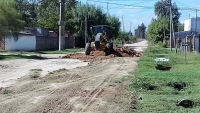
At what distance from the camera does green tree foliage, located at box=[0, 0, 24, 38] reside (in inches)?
1443

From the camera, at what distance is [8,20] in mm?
37531

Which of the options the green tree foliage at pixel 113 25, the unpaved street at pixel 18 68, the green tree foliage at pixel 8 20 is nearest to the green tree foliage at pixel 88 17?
the green tree foliage at pixel 113 25

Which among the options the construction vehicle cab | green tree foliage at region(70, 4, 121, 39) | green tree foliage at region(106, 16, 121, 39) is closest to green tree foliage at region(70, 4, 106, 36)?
green tree foliage at region(70, 4, 121, 39)

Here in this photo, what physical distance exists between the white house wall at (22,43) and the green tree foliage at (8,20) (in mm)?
14741

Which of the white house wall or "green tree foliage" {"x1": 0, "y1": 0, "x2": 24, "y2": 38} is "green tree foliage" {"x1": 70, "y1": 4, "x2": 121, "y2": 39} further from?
"green tree foliage" {"x1": 0, "y1": 0, "x2": 24, "y2": 38}

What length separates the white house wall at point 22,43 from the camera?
54.4 meters

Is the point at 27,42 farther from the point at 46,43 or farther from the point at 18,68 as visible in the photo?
the point at 18,68

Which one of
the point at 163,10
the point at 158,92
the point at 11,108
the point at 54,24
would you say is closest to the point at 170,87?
the point at 158,92

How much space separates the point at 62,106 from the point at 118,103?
1.60 meters

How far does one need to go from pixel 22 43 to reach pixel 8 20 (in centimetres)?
1835

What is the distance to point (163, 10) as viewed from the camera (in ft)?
452

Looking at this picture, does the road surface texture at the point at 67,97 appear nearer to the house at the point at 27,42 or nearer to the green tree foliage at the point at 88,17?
the house at the point at 27,42

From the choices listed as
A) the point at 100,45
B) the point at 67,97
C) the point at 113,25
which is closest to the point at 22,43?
the point at 100,45

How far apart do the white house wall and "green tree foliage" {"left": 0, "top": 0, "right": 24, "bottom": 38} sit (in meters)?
14.7
